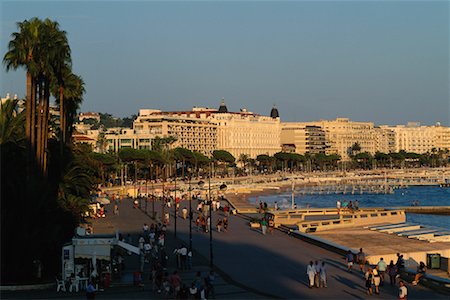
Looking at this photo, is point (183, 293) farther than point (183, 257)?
No

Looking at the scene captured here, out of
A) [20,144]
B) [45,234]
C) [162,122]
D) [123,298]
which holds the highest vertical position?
[162,122]

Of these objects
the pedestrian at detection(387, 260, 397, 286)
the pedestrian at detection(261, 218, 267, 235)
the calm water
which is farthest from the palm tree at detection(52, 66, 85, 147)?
the calm water

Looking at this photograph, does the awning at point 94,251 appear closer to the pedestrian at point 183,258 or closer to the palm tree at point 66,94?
the pedestrian at point 183,258

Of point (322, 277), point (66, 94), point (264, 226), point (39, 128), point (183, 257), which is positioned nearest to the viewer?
point (322, 277)

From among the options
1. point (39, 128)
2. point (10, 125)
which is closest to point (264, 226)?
point (39, 128)

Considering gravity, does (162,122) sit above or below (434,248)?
above

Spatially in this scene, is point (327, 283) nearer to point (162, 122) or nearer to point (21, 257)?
point (21, 257)

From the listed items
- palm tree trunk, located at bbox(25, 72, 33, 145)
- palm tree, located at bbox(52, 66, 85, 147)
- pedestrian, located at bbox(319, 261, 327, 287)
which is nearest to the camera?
pedestrian, located at bbox(319, 261, 327, 287)

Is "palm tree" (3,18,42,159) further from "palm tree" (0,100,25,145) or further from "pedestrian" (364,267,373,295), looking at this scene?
"pedestrian" (364,267,373,295)

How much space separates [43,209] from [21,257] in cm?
219

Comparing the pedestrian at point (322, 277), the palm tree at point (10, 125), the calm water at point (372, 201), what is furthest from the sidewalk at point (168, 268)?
the calm water at point (372, 201)

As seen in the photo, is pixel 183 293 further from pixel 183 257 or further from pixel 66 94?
pixel 66 94

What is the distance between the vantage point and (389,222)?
5028 centimetres

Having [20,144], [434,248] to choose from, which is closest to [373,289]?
[434,248]
